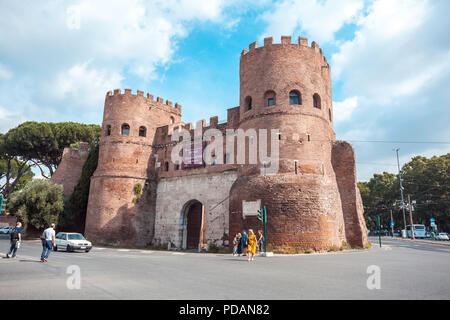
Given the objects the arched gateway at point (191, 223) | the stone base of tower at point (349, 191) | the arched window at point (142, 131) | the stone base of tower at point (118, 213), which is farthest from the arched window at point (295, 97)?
the stone base of tower at point (118, 213)

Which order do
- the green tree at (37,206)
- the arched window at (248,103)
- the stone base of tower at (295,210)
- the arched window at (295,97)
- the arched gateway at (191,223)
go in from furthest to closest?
1. the green tree at (37,206)
2. the arched gateway at (191,223)
3. the arched window at (248,103)
4. the arched window at (295,97)
5. the stone base of tower at (295,210)

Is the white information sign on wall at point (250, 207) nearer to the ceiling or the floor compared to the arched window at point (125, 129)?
nearer to the floor

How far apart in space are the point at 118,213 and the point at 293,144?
1571 cm

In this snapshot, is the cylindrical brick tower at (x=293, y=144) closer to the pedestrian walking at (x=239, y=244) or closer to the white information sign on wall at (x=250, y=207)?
the white information sign on wall at (x=250, y=207)

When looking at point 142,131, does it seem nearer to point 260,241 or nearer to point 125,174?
point 125,174

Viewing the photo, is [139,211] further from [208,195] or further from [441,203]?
[441,203]

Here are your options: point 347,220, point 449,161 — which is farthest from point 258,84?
point 449,161

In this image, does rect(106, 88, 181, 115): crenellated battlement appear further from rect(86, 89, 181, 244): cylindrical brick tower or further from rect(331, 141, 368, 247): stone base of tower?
rect(331, 141, 368, 247): stone base of tower

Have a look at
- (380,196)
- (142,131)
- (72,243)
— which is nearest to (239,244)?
(72,243)

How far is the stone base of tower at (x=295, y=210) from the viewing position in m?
16.6

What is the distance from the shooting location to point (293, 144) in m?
19.1

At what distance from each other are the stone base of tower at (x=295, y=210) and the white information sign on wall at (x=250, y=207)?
0.18 meters

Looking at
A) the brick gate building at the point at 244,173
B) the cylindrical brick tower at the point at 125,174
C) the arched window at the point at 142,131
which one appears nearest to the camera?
the brick gate building at the point at 244,173

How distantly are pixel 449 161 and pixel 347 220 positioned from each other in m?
33.2
